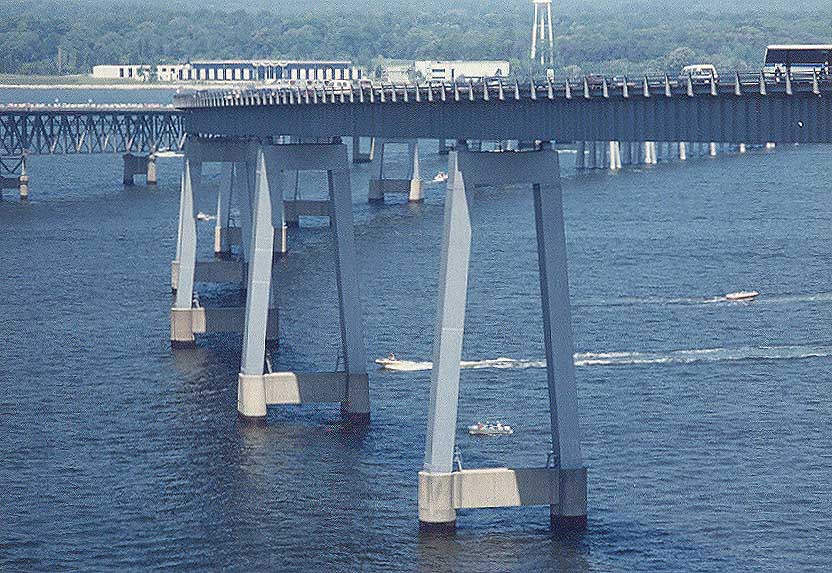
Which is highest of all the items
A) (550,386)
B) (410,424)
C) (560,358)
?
(560,358)

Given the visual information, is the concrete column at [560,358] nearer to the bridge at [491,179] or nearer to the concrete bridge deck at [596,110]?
the bridge at [491,179]

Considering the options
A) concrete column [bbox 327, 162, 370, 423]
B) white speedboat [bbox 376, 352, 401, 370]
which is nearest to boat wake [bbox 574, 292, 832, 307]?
white speedboat [bbox 376, 352, 401, 370]

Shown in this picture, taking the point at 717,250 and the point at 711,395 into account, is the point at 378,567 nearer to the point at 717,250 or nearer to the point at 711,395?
the point at 711,395

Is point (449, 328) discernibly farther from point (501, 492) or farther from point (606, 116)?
point (606, 116)

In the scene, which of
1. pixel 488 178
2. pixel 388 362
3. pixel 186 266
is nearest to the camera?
pixel 488 178

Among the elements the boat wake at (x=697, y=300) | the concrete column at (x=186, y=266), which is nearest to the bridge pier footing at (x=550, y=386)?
the concrete column at (x=186, y=266)

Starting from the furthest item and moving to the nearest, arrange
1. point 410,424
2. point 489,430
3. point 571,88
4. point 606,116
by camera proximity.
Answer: point 410,424
point 489,430
point 571,88
point 606,116

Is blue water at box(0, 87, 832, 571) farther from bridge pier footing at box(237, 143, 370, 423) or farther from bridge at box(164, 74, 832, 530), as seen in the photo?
bridge at box(164, 74, 832, 530)

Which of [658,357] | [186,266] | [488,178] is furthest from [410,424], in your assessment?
[186,266]
